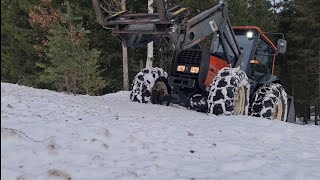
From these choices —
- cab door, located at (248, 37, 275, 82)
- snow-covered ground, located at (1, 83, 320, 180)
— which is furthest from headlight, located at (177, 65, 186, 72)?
snow-covered ground, located at (1, 83, 320, 180)

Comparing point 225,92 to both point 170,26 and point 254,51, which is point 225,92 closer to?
point 170,26

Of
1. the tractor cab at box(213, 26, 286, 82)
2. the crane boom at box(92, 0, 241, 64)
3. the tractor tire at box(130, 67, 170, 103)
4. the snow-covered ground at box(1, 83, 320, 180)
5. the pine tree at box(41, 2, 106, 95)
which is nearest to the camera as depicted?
the snow-covered ground at box(1, 83, 320, 180)

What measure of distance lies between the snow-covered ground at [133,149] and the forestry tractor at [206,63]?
2265mm

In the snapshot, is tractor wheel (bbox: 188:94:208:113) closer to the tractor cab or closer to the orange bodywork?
the orange bodywork

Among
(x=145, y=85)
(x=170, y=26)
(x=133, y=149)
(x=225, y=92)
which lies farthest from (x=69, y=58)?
(x=133, y=149)

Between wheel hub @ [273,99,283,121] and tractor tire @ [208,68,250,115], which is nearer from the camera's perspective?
tractor tire @ [208,68,250,115]

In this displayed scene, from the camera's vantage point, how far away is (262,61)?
10922mm

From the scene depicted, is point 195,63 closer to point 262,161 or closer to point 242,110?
point 242,110

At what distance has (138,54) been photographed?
23.4m

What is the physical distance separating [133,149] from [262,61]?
24.4ft

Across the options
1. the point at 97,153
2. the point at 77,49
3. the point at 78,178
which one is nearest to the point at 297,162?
the point at 97,153

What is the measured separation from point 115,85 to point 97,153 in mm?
18923

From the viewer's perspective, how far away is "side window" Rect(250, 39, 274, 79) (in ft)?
35.0

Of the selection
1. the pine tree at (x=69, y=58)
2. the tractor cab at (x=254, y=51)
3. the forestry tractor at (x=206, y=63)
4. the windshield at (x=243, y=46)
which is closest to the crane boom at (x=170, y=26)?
the forestry tractor at (x=206, y=63)
